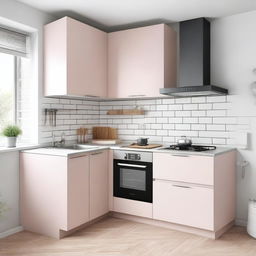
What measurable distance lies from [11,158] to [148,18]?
2310 millimetres

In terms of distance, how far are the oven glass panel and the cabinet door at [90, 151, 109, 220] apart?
22cm

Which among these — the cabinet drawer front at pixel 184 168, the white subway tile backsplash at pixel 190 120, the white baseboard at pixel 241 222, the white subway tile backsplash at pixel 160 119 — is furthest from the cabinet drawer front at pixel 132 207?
the white subway tile backsplash at pixel 190 120

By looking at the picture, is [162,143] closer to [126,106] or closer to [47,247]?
[126,106]

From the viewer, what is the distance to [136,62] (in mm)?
3854

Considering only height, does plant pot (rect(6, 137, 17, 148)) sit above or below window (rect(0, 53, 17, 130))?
below

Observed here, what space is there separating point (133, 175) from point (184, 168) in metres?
0.66

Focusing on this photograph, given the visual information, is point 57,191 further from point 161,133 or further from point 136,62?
point 136,62

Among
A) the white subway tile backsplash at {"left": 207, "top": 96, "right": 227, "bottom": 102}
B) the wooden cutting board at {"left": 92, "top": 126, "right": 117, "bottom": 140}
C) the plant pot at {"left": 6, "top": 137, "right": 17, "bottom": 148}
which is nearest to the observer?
the plant pot at {"left": 6, "top": 137, "right": 17, "bottom": 148}

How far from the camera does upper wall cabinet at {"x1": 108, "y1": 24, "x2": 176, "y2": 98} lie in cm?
370

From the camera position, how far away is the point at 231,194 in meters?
3.53

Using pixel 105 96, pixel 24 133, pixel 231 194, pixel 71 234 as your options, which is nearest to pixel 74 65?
pixel 105 96

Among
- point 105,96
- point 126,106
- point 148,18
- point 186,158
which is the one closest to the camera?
point 186,158

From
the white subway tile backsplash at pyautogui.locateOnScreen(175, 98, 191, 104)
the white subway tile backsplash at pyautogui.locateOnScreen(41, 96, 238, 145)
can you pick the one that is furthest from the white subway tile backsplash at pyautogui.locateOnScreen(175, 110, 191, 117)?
the white subway tile backsplash at pyautogui.locateOnScreen(175, 98, 191, 104)

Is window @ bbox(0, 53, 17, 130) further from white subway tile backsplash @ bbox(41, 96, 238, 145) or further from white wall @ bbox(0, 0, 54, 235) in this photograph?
white subway tile backsplash @ bbox(41, 96, 238, 145)
